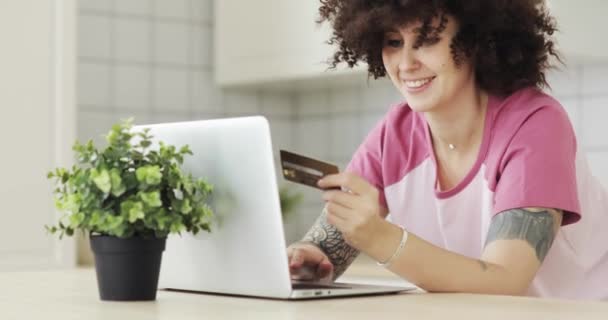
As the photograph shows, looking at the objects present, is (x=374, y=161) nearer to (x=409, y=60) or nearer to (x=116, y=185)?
(x=409, y=60)

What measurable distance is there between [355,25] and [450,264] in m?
0.49

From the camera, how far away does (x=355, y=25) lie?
187 centimetres

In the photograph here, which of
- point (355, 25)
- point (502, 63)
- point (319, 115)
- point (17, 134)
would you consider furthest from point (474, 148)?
point (319, 115)

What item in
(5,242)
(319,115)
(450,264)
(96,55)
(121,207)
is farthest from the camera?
(319,115)

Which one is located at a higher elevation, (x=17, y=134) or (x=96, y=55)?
(x=96, y=55)

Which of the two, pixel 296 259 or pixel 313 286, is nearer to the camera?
pixel 313 286

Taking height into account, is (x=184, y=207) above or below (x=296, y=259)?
above

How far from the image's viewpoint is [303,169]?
144 cm

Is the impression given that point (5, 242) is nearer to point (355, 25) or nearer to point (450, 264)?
point (355, 25)

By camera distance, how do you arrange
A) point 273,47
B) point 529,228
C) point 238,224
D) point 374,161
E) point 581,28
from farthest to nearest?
point 273,47 < point 581,28 < point 374,161 < point 529,228 < point 238,224

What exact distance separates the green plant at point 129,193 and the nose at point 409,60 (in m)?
0.47

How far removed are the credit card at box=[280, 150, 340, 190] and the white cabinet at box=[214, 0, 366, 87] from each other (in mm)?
1792

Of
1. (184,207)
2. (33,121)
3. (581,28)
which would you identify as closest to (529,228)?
(184,207)

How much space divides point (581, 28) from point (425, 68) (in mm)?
1196
